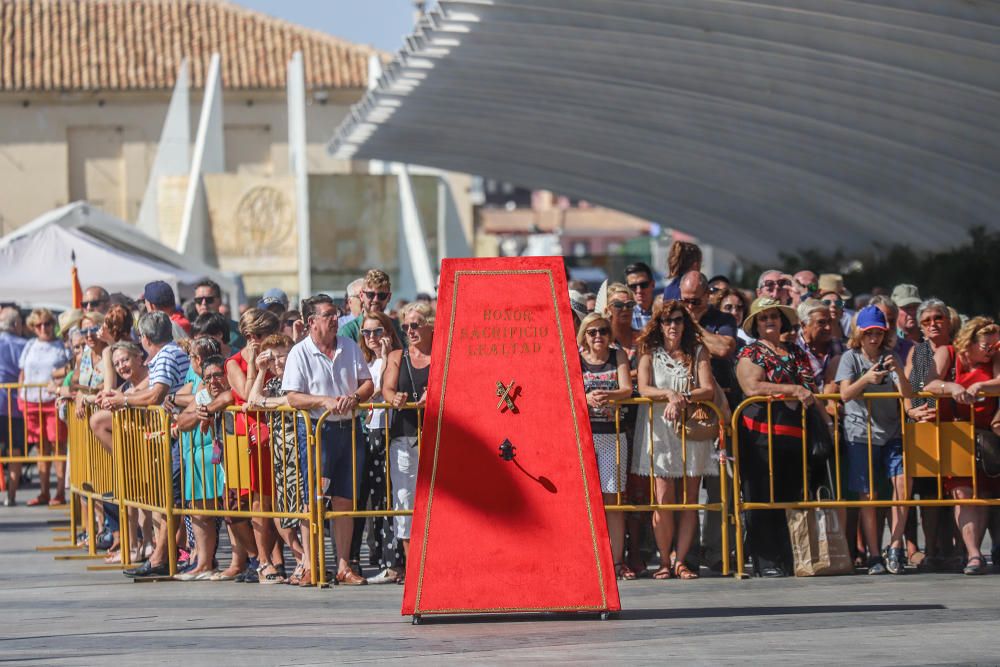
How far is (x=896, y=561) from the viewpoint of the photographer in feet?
37.0

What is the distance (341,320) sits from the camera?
45.6 ft

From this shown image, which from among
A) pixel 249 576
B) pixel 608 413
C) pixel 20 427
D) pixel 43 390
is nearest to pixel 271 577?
pixel 249 576

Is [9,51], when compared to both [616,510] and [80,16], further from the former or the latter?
[616,510]

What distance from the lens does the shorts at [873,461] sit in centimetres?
1138

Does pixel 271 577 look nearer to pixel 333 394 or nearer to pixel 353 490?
pixel 353 490

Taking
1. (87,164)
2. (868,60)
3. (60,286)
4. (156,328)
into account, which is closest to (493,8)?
(868,60)

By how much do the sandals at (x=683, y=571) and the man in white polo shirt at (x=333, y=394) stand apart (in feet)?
6.25

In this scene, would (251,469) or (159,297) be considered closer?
(251,469)

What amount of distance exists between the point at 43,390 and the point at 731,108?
1096cm

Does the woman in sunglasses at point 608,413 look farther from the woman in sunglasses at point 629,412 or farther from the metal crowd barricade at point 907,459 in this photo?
the metal crowd barricade at point 907,459

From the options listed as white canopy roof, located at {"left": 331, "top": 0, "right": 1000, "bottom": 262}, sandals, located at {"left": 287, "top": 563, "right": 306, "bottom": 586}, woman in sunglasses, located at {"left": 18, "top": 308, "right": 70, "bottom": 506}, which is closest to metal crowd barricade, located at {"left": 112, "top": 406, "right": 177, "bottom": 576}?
sandals, located at {"left": 287, "top": 563, "right": 306, "bottom": 586}

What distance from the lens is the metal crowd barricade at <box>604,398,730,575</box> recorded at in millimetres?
11172

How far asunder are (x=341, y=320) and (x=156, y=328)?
74.9 inches

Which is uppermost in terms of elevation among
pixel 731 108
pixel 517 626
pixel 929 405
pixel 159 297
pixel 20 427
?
pixel 731 108
